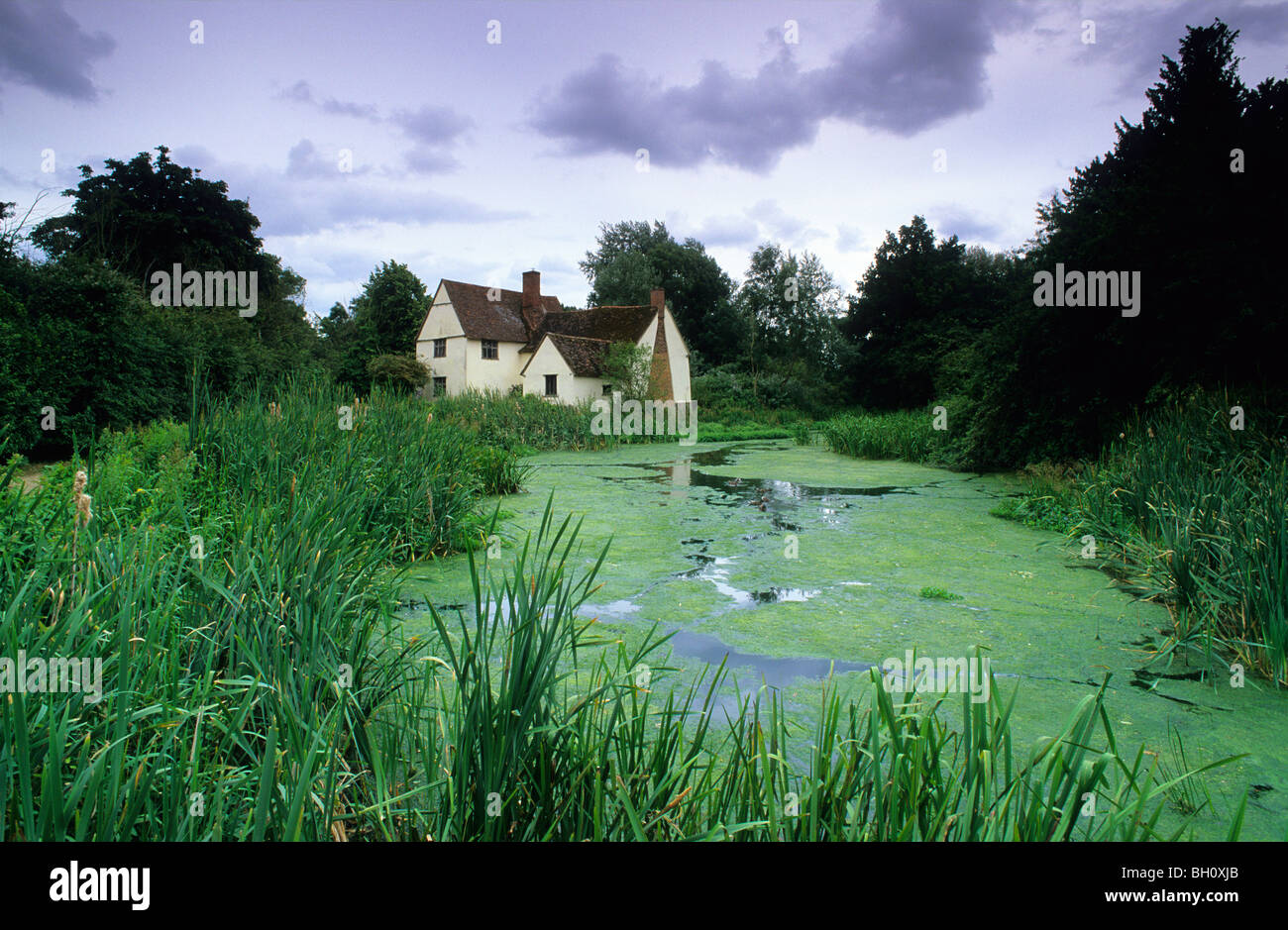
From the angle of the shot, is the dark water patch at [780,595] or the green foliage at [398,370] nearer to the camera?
the dark water patch at [780,595]

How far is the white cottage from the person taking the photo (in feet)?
102

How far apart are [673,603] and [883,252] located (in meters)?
28.1

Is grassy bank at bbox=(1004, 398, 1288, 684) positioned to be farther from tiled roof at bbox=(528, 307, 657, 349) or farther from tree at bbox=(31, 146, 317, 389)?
tiled roof at bbox=(528, 307, 657, 349)

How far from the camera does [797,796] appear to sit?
2252 millimetres

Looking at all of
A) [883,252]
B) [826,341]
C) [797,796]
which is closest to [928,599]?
[797,796]

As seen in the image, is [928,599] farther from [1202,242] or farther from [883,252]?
[883,252]

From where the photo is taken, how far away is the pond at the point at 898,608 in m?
3.49
